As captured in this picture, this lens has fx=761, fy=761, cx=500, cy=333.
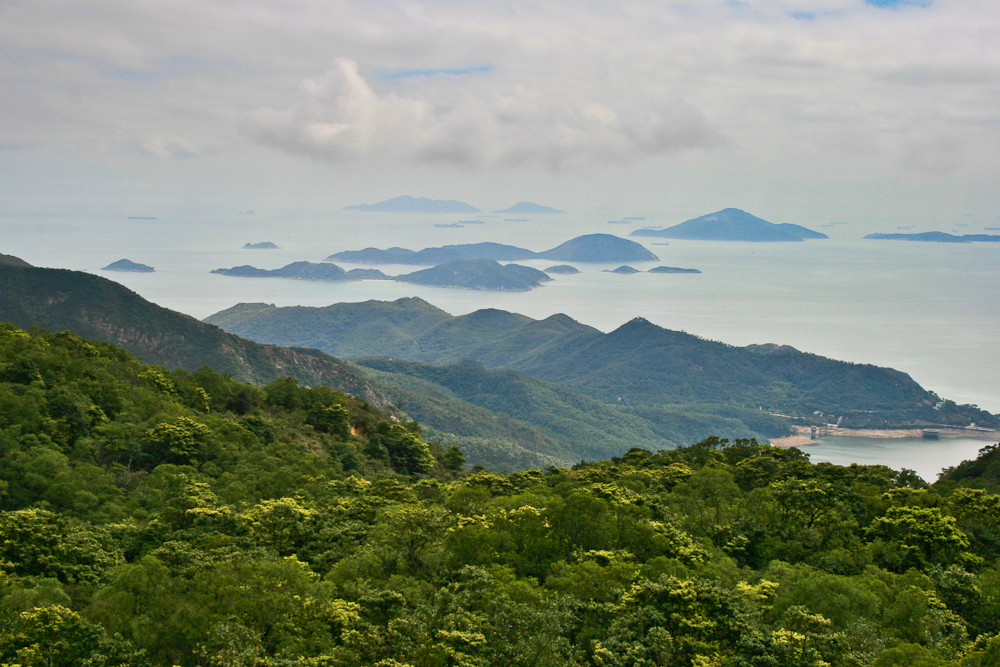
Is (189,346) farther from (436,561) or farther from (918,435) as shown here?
(918,435)

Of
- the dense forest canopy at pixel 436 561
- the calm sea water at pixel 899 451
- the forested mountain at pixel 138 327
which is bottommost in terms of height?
the calm sea water at pixel 899 451

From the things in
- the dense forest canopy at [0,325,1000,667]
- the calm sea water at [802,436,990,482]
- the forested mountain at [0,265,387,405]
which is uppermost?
the forested mountain at [0,265,387,405]

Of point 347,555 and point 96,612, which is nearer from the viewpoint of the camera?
point 96,612

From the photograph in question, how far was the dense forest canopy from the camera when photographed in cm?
1952

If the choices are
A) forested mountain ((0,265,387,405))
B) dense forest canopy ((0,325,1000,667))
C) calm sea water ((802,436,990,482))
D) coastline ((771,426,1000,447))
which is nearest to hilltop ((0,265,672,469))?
forested mountain ((0,265,387,405))

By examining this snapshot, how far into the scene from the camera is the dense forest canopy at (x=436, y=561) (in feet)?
64.0

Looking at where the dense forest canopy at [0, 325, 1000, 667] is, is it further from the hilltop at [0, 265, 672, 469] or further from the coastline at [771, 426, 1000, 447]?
the coastline at [771, 426, 1000, 447]

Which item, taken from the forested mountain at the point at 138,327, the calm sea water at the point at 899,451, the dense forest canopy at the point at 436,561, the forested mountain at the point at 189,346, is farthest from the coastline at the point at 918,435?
the dense forest canopy at the point at 436,561

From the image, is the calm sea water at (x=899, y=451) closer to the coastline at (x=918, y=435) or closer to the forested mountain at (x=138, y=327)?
the coastline at (x=918, y=435)

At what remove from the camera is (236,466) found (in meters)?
42.0

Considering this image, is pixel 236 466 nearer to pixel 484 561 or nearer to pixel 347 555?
pixel 347 555

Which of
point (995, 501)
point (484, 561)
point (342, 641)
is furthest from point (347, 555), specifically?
point (995, 501)

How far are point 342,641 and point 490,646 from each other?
3.97 metres

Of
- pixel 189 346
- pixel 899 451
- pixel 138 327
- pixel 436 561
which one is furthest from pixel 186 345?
pixel 899 451
